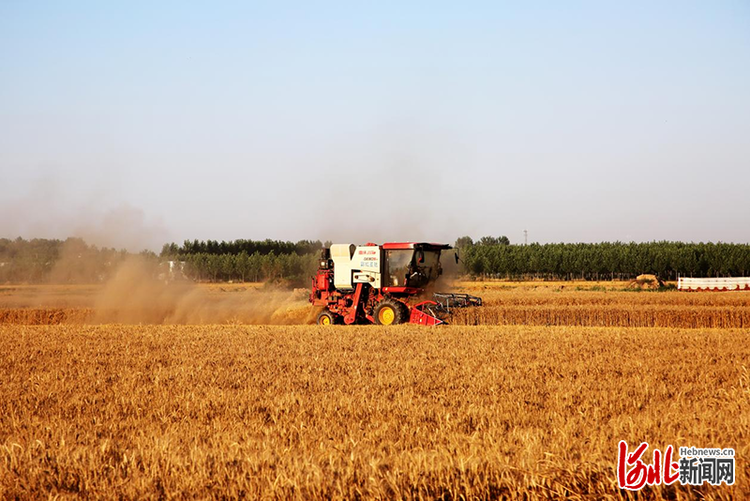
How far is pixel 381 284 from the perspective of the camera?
21.9 meters

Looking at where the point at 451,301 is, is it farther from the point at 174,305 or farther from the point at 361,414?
the point at 361,414

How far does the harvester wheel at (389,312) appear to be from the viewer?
20969 millimetres

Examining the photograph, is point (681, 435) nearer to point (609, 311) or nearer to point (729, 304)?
point (609, 311)

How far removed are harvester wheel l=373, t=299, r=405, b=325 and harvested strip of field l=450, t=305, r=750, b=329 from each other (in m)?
2.08

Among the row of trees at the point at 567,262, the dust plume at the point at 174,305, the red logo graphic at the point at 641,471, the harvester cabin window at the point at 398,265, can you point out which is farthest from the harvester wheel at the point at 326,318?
the row of trees at the point at 567,262

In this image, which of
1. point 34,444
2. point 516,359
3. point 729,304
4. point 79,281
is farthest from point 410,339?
point 79,281

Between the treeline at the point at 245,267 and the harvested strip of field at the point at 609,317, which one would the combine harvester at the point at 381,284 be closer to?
the harvested strip of field at the point at 609,317

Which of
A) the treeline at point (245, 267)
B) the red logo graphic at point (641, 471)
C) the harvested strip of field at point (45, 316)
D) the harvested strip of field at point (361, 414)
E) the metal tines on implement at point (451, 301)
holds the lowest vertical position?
the harvested strip of field at point (45, 316)

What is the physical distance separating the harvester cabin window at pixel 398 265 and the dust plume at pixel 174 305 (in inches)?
187

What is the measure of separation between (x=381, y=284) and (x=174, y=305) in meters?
11.4

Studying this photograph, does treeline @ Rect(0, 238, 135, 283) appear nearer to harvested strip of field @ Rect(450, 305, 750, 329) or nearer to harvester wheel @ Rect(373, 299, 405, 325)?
harvester wheel @ Rect(373, 299, 405, 325)

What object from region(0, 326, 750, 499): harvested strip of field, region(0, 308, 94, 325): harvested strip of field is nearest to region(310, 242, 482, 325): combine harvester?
region(0, 326, 750, 499): harvested strip of field

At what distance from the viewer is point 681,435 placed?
639 cm

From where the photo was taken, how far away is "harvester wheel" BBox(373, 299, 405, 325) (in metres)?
21.0
